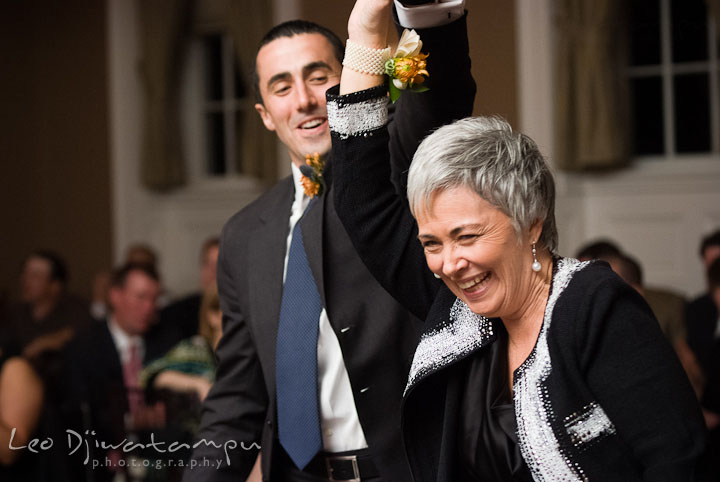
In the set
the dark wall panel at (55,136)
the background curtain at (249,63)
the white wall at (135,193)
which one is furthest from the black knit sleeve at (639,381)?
the dark wall panel at (55,136)

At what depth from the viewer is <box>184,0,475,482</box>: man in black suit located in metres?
1.55

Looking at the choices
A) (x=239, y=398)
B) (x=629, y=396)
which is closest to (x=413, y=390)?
(x=629, y=396)

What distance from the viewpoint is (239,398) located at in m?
1.97

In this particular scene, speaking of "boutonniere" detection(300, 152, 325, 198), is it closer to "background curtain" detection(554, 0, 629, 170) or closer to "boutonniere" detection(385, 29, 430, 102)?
"boutonniere" detection(385, 29, 430, 102)

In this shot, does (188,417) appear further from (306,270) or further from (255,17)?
(255,17)

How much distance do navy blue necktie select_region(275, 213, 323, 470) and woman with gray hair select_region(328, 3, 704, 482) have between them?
0.85 feet

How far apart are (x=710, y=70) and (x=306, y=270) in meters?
4.36

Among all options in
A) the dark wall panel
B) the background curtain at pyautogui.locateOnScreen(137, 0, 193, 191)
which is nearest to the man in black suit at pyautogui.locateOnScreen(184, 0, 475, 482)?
the background curtain at pyautogui.locateOnScreen(137, 0, 193, 191)

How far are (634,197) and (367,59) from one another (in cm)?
444

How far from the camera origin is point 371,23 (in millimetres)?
1445

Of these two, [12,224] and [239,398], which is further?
[12,224]

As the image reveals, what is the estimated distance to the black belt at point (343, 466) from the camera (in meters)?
1.75

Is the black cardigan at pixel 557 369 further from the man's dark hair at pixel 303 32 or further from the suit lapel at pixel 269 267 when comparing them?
the man's dark hair at pixel 303 32

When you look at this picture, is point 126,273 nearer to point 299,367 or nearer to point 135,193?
point 135,193
